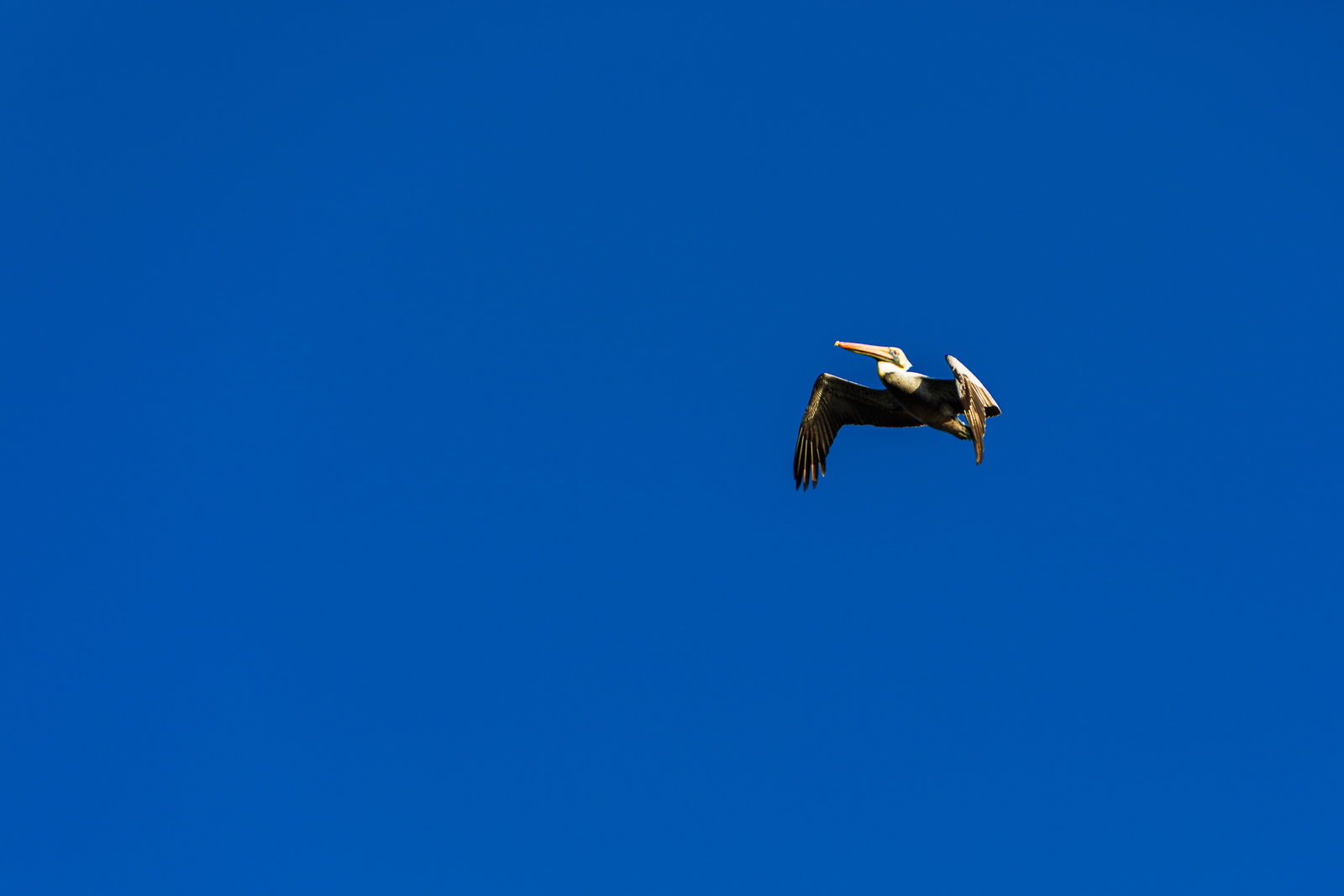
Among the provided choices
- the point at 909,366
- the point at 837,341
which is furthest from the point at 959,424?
the point at 837,341

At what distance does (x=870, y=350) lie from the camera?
18.4 metres

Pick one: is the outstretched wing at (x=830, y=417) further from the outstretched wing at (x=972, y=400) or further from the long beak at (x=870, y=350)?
the outstretched wing at (x=972, y=400)

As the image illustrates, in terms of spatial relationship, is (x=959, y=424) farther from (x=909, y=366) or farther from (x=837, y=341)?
(x=837, y=341)

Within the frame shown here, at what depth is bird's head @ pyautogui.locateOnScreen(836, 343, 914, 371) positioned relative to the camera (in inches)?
725

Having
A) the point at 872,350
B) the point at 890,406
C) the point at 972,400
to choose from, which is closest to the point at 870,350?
the point at 872,350

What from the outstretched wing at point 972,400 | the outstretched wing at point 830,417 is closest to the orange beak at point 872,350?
the outstretched wing at point 830,417

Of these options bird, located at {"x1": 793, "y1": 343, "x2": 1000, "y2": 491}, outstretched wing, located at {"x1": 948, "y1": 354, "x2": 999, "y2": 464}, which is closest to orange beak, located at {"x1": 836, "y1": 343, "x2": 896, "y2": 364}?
bird, located at {"x1": 793, "y1": 343, "x2": 1000, "y2": 491}

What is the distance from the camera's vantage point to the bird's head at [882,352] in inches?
725

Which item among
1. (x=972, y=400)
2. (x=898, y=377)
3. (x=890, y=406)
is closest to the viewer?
(x=972, y=400)

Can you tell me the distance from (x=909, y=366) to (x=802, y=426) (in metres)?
2.46

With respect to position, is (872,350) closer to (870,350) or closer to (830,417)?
(870,350)

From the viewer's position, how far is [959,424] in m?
18.5

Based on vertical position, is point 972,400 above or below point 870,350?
below

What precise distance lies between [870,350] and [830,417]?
2.18 meters
